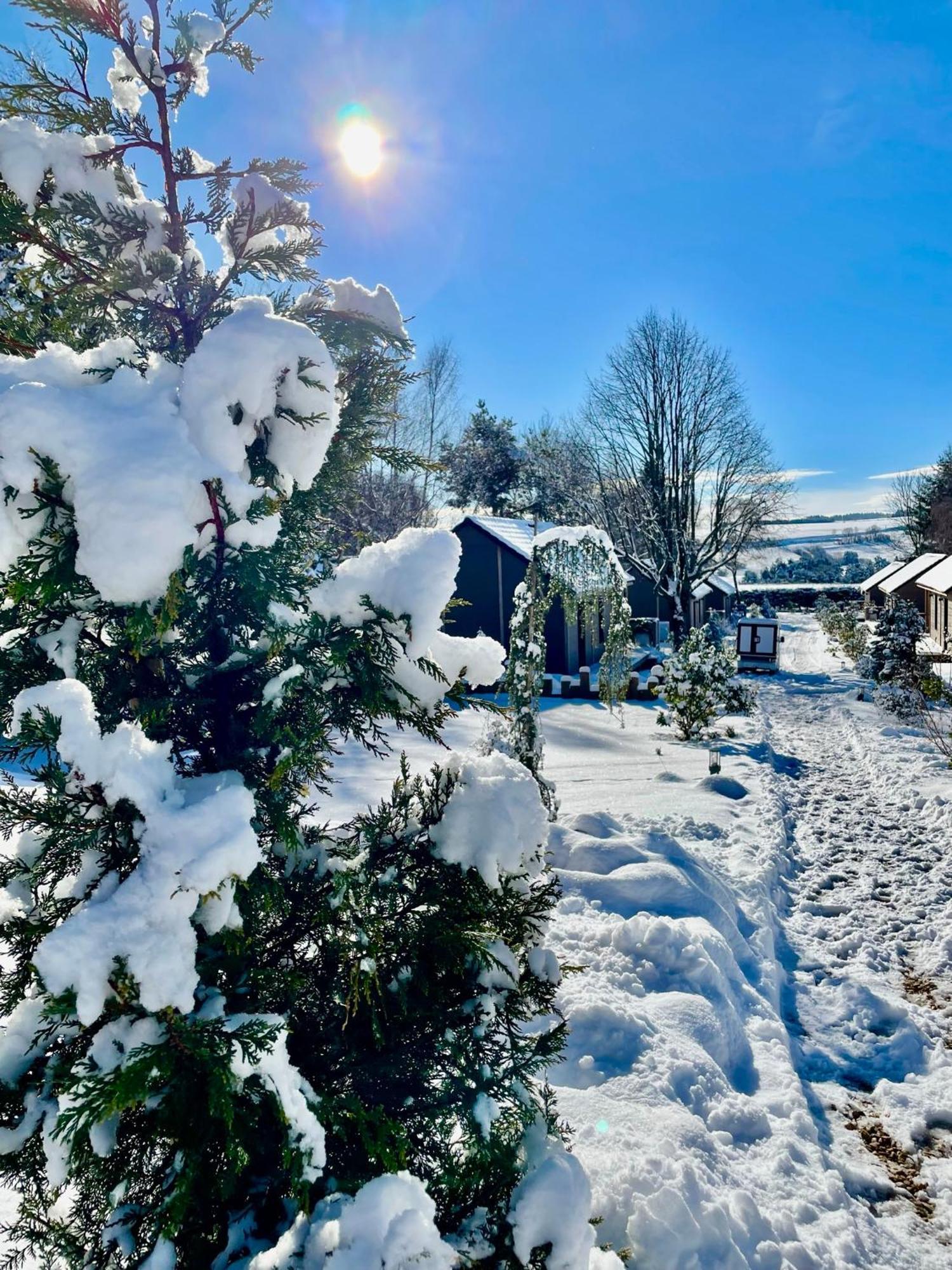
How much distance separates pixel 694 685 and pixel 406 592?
1302cm

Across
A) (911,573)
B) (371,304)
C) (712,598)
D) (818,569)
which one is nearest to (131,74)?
(371,304)

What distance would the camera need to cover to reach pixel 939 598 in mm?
30141

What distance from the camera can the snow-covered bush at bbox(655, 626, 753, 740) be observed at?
1395 cm

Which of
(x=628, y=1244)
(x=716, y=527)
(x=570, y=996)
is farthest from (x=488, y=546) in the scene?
(x=628, y=1244)

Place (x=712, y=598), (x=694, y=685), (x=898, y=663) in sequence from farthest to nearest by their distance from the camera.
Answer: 1. (x=712, y=598)
2. (x=898, y=663)
3. (x=694, y=685)

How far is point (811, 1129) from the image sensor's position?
12.6 ft

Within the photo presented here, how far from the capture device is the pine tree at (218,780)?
4.67 ft

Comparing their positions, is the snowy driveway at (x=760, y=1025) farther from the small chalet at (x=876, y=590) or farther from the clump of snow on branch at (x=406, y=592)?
the small chalet at (x=876, y=590)

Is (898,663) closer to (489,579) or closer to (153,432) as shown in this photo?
(489,579)

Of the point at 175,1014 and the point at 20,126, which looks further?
the point at 20,126

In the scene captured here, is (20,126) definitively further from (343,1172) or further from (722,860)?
(722,860)

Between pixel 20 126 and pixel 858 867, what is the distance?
9045 mm

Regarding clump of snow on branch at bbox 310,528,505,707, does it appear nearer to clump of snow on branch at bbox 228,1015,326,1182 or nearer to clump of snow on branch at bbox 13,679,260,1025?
clump of snow on branch at bbox 13,679,260,1025

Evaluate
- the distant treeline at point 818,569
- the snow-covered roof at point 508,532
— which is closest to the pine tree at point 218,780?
the snow-covered roof at point 508,532
